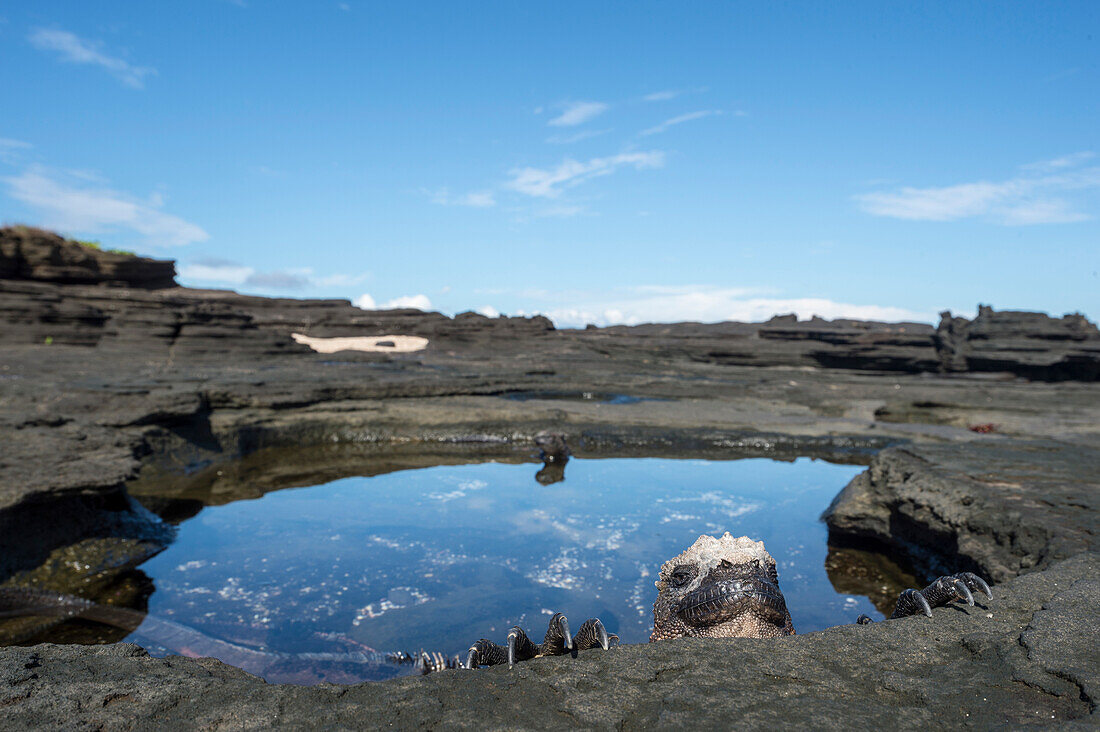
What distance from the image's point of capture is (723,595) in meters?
3.06

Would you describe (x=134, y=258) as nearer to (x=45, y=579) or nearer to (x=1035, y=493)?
(x=45, y=579)

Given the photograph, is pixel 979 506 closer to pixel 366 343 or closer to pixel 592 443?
pixel 592 443

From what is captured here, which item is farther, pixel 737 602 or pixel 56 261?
pixel 56 261

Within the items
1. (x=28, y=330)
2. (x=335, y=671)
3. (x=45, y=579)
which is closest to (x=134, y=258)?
(x=28, y=330)

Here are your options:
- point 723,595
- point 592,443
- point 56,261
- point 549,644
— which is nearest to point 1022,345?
point 592,443

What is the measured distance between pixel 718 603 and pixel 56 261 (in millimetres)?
29833

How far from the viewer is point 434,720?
75.3 inches

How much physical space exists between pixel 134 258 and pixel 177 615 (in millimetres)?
28311

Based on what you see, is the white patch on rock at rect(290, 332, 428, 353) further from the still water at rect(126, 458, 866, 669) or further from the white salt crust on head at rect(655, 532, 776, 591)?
the white salt crust on head at rect(655, 532, 776, 591)

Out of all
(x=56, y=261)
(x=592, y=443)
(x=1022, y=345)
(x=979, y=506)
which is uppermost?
(x=56, y=261)

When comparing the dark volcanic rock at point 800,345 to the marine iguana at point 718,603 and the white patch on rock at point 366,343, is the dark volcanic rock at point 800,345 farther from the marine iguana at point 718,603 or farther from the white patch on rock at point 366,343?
the marine iguana at point 718,603

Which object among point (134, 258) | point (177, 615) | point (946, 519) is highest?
point (134, 258)

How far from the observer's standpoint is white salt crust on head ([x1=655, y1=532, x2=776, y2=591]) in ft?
10.7

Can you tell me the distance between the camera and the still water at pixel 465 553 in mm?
5234
